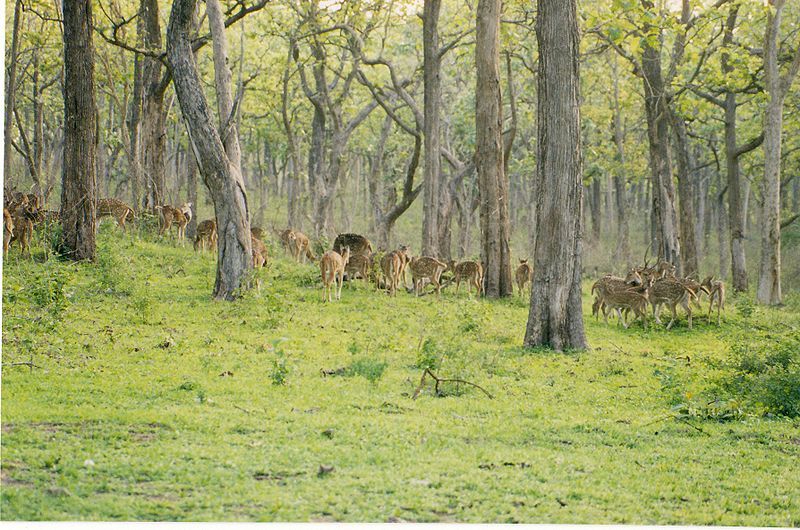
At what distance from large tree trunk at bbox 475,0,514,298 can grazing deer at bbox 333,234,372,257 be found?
2318 mm

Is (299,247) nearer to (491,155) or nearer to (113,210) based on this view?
(113,210)

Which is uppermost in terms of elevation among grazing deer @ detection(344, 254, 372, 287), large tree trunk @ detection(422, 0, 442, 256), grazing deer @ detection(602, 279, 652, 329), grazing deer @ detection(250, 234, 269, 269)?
large tree trunk @ detection(422, 0, 442, 256)

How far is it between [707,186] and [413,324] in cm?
3662

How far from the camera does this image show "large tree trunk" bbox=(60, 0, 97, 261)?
15.0 m

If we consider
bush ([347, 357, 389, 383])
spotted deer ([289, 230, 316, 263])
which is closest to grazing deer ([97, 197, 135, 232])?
spotted deer ([289, 230, 316, 263])

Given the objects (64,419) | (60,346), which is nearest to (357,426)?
(64,419)

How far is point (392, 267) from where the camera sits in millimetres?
17031

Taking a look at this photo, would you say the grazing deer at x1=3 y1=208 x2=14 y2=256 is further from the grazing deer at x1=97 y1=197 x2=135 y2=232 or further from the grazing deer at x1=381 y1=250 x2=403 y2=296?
the grazing deer at x1=381 y1=250 x2=403 y2=296

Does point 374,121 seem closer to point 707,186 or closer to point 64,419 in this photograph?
point 707,186

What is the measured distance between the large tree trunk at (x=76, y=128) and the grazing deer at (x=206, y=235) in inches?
154

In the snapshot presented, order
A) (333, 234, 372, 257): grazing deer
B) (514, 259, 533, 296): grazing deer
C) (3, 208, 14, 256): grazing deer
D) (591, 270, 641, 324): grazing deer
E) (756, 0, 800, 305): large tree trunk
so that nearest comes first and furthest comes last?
(3, 208, 14, 256): grazing deer < (591, 270, 641, 324): grazing deer < (333, 234, 372, 257): grazing deer < (514, 259, 533, 296): grazing deer < (756, 0, 800, 305): large tree trunk

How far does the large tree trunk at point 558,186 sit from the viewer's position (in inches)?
479

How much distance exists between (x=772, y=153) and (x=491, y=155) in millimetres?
7217

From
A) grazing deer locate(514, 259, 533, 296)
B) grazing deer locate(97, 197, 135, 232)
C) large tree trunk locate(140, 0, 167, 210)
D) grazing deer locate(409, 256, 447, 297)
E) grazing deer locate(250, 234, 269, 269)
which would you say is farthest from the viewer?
large tree trunk locate(140, 0, 167, 210)
